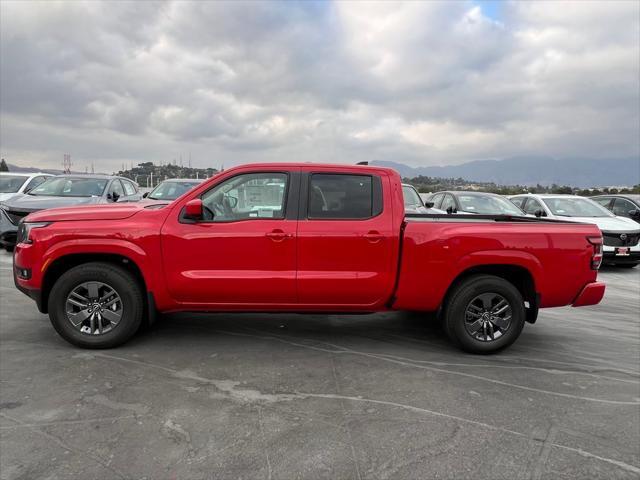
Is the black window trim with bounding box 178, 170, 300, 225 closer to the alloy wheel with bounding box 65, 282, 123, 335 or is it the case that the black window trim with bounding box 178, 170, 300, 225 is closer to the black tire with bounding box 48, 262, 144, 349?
the black tire with bounding box 48, 262, 144, 349

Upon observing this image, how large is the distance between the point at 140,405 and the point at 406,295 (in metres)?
2.52

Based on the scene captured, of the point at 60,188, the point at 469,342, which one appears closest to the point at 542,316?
the point at 469,342

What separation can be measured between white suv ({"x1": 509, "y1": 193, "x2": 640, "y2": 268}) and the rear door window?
623 cm

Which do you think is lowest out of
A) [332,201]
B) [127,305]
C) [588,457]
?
[588,457]

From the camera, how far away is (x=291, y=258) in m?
4.26

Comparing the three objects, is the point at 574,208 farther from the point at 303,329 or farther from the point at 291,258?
the point at 291,258

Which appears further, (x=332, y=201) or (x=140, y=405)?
(x=332, y=201)

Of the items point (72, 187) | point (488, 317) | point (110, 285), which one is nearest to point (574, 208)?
point (488, 317)

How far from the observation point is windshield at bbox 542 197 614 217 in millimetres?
10827

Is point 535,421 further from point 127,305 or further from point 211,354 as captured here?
point 127,305

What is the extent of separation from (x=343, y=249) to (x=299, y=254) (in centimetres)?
42

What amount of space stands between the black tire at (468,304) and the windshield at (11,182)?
40.6 feet

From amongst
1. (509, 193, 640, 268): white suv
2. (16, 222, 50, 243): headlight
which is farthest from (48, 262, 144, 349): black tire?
(509, 193, 640, 268): white suv

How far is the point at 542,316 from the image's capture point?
613 cm
